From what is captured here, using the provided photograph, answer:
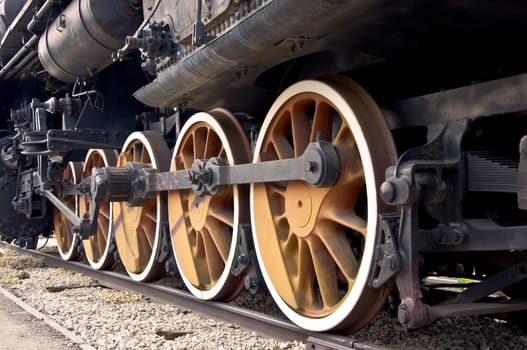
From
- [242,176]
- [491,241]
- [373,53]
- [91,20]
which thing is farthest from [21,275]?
[491,241]

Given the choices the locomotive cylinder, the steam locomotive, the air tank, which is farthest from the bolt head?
the air tank

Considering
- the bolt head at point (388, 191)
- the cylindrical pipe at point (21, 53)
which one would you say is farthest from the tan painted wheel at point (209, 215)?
the cylindrical pipe at point (21, 53)

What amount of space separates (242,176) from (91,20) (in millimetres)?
2067

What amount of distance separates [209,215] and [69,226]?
3301 millimetres

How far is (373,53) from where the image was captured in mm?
2438

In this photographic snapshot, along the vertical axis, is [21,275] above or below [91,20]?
below

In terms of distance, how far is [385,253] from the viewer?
7.14 feet

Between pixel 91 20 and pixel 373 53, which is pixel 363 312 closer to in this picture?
pixel 373 53

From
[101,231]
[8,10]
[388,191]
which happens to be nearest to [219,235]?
[388,191]

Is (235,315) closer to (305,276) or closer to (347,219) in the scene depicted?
(305,276)

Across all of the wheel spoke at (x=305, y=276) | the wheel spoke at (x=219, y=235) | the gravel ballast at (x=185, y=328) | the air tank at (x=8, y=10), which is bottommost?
the gravel ballast at (x=185, y=328)

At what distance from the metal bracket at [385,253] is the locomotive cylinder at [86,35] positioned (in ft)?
9.62

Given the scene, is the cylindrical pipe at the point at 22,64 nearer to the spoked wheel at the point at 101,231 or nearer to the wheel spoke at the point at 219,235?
the spoked wheel at the point at 101,231

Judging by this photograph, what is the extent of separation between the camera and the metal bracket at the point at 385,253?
83.6 inches
